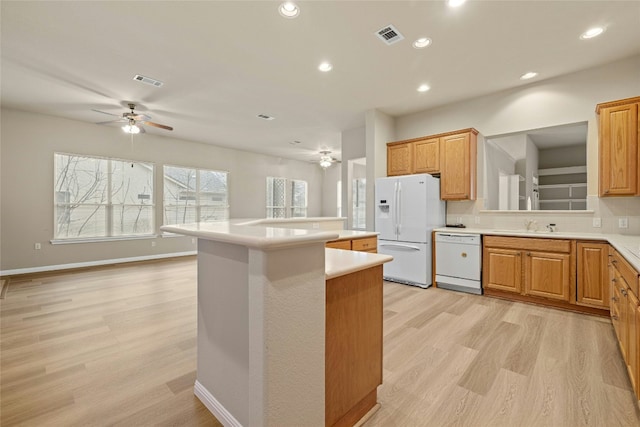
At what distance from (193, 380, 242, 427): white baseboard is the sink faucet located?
4.31 metres

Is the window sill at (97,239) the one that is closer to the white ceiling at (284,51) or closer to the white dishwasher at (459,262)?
the white ceiling at (284,51)

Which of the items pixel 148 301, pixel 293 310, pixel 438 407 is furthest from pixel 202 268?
pixel 148 301

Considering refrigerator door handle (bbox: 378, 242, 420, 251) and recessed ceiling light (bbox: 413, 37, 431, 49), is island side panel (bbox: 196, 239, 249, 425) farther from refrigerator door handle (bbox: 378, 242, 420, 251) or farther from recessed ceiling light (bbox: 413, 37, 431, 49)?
refrigerator door handle (bbox: 378, 242, 420, 251)

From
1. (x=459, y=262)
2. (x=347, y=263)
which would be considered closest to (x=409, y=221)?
(x=459, y=262)

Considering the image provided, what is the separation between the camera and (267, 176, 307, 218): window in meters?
9.06

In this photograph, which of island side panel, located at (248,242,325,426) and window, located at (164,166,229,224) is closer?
island side panel, located at (248,242,325,426)

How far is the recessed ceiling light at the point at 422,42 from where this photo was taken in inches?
116

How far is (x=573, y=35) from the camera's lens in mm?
2879

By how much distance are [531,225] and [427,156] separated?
69.6 inches

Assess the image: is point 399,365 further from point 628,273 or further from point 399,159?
point 399,159

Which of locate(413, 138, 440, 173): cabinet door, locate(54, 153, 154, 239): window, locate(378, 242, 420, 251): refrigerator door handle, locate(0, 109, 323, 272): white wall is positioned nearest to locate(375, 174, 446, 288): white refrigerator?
locate(378, 242, 420, 251): refrigerator door handle

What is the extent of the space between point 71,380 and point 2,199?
496cm

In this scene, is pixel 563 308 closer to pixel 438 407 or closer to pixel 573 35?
pixel 438 407

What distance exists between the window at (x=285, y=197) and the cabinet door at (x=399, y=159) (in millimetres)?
4864
